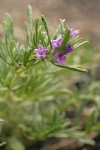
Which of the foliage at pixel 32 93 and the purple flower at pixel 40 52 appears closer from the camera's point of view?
the purple flower at pixel 40 52

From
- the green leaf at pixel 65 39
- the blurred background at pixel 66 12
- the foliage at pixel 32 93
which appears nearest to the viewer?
the green leaf at pixel 65 39

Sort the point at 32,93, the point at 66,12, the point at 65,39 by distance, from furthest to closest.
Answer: the point at 66,12 → the point at 32,93 → the point at 65,39

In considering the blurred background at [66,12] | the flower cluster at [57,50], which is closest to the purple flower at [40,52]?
the flower cluster at [57,50]

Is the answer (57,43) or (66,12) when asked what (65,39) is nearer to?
(57,43)

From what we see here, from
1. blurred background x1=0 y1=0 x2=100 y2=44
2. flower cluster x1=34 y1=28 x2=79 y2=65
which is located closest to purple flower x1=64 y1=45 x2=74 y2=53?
flower cluster x1=34 y1=28 x2=79 y2=65

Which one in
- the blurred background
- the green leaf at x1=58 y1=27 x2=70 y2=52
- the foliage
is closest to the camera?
the green leaf at x1=58 y1=27 x2=70 y2=52

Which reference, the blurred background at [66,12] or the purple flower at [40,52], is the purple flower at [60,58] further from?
the blurred background at [66,12]

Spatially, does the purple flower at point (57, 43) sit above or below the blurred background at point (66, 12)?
below

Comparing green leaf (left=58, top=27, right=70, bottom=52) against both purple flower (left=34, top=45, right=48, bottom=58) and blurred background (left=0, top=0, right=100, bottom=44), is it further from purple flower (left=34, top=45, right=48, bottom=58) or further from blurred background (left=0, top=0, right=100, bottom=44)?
blurred background (left=0, top=0, right=100, bottom=44)

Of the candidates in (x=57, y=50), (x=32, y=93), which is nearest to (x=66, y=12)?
(x=32, y=93)

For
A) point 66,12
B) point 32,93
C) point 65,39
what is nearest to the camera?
point 65,39
